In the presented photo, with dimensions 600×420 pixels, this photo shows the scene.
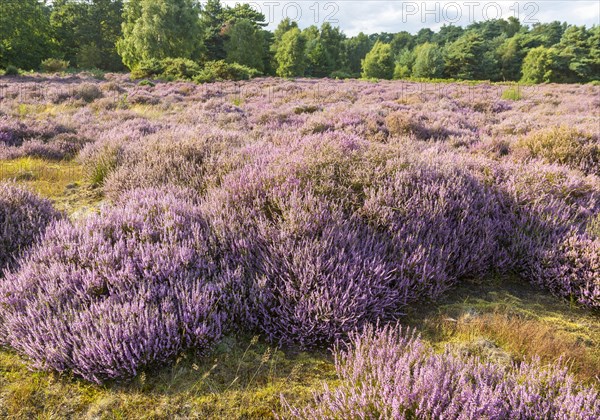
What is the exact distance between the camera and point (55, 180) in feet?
17.7

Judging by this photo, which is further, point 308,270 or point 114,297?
point 308,270

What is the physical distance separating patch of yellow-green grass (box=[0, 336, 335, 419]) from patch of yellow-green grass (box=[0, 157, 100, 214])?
2778 mm

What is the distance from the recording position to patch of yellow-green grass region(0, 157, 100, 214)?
448 centimetres

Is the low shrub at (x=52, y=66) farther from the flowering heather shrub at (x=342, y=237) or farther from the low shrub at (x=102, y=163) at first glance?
the flowering heather shrub at (x=342, y=237)

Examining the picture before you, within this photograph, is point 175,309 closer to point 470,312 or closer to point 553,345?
point 470,312

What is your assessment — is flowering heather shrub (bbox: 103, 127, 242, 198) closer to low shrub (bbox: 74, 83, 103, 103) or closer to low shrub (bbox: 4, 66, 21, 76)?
low shrub (bbox: 74, 83, 103, 103)

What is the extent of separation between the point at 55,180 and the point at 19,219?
274 cm

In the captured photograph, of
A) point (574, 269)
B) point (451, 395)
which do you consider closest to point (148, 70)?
point (574, 269)

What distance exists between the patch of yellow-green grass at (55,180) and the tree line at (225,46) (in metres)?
29.3

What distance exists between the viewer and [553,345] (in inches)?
80.4

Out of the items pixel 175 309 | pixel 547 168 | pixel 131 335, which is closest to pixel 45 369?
pixel 131 335

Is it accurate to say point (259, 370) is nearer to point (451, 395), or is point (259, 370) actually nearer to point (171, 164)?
point (451, 395)

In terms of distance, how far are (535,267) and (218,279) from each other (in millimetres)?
2667

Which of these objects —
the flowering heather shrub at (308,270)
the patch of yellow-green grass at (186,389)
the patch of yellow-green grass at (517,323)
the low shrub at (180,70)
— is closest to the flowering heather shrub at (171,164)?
the flowering heather shrub at (308,270)
